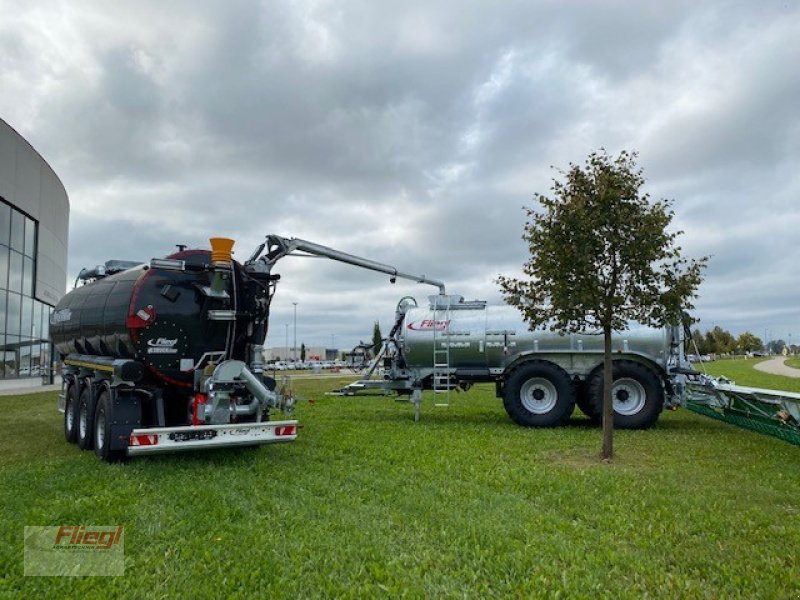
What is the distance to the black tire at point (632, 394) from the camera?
12.2 meters

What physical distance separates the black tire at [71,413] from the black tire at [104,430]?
1.72m

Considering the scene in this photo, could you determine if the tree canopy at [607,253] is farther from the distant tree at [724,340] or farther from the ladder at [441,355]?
the distant tree at [724,340]

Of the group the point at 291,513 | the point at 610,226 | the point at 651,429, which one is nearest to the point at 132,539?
the point at 291,513

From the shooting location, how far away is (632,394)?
40.9 ft

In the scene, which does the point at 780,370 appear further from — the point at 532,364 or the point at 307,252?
the point at 307,252

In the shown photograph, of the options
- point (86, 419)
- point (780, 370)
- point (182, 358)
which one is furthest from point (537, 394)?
point (780, 370)

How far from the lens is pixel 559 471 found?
26.1 ft

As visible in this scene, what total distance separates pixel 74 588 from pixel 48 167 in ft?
108

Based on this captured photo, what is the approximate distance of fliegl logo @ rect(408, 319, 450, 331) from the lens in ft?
44.2

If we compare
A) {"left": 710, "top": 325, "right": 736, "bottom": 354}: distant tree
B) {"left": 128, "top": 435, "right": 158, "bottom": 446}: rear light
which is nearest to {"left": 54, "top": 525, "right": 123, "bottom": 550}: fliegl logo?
{"left": 128, "top": 435, "right": 158, "bottom": 446}: rear light

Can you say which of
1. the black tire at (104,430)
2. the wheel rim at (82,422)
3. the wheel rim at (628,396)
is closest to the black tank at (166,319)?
the black tire at (104,430)

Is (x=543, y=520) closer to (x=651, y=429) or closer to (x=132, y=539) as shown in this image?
(x=132, y=539)

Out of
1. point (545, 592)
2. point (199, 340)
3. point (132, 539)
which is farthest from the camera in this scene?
point (199, 340)

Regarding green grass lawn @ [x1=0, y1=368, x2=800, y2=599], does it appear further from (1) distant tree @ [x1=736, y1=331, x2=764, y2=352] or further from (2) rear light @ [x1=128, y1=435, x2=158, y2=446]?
(1) distant tree @ [x1=736, y1=331, x2=764, y2=352]
